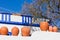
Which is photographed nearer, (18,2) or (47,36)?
(47,36)

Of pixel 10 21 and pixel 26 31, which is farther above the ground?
pixel 10 21

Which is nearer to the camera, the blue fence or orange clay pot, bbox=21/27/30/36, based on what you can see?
orange clay pot, bbox=21/27/30/36

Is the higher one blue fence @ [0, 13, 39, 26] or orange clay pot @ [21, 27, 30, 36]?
blue fence @ [0, 13, 39, 26]

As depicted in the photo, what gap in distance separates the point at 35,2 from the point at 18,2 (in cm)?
350

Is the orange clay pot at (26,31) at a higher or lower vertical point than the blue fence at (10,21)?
lower

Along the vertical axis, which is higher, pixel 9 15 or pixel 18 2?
pixel 18 2

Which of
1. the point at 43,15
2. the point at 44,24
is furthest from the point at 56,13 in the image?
the point at 44,24

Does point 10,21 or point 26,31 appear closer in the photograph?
point 26,31

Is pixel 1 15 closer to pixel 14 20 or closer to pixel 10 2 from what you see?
pixel 14 20

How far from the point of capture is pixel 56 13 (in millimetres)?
13133

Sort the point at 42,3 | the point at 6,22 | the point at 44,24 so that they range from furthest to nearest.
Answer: the point at 42,3 < the point at 6,22 < the point at 44,24

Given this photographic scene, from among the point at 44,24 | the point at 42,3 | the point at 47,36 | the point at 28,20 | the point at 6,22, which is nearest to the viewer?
the point at 47,36

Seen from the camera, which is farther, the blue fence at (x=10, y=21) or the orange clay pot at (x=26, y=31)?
the blue fence at (x=10, y=21)

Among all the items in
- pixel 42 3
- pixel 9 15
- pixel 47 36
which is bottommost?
pixel 47 36
